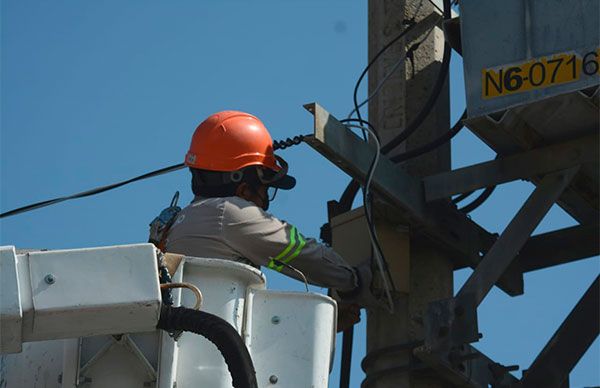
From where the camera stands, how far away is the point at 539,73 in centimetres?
630

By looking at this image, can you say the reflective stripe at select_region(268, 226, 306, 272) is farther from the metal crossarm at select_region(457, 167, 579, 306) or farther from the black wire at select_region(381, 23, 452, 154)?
the black wire at select_region(381, 23, 452, 154)

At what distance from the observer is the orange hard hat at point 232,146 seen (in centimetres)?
654

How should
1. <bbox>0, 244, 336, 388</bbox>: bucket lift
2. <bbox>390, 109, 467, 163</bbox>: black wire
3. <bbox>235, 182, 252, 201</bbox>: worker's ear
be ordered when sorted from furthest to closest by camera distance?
1. <bbox>390, 109, 467, 163</bbox>: black wire
2. <bbox>235, 182, 252, 201</bbox>: worker's ear
3. <bbox>0, 244, 336, 388</bbox>: bucket lift

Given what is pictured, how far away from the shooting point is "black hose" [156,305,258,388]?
13.3 ft

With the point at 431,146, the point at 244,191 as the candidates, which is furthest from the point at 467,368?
the point at 244,191

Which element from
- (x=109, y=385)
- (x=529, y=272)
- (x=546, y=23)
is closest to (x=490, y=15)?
(x=546, y=23)

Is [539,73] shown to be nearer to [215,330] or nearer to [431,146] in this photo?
[431,146]

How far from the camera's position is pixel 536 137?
6.77 metres

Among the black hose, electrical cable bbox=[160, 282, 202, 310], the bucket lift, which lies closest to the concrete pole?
the bucket lift

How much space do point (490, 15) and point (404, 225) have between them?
4.05ft

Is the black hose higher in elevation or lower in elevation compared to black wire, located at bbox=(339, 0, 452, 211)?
lower

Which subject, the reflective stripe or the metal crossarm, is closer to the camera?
the reflective stripe

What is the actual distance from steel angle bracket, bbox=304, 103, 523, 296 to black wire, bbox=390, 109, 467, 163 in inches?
6.3

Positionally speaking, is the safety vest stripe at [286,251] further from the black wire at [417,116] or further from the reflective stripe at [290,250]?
the black wire at [417,116]
